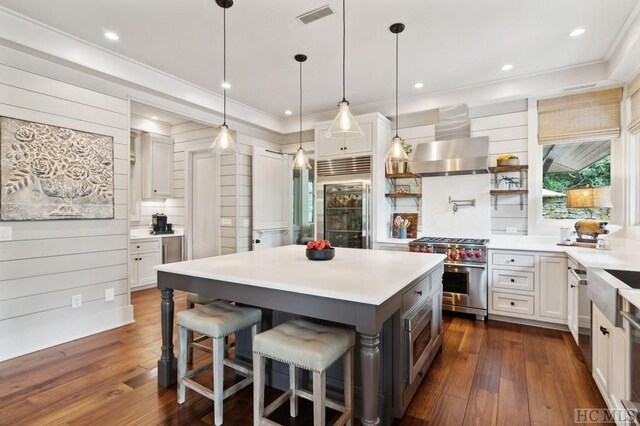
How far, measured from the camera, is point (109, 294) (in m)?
3.44

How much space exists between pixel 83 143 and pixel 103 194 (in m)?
0.54

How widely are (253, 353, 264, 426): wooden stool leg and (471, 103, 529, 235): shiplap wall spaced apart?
3607mm

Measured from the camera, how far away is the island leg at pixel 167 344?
228 centimetres

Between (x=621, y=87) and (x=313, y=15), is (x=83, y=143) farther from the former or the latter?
(x=621, y=87)

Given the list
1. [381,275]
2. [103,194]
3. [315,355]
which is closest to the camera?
[315,355]

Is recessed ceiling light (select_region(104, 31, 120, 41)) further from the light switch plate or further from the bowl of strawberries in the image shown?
the bowl of strawberries

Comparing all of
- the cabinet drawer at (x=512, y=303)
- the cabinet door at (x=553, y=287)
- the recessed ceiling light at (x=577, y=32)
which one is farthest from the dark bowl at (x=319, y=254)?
the recessed ceiling light at (x=577, y=32)

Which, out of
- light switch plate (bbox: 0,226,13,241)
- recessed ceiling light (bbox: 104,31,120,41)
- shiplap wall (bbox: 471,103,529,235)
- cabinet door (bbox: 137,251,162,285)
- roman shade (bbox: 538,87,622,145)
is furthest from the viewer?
cabinet door (bbox: 137,251,162,285)

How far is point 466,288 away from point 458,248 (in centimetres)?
48

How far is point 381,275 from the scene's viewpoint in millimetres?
1917

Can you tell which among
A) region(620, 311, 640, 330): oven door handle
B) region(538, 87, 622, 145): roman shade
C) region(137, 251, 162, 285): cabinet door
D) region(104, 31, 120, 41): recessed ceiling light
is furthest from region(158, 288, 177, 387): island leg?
region(538, 87, 622, 145): roman shade

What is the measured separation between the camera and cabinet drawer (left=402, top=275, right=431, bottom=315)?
1.94 m

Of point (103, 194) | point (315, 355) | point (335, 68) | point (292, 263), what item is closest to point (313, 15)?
point (335, 68)

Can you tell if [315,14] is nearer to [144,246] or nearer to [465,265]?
[465,265]
